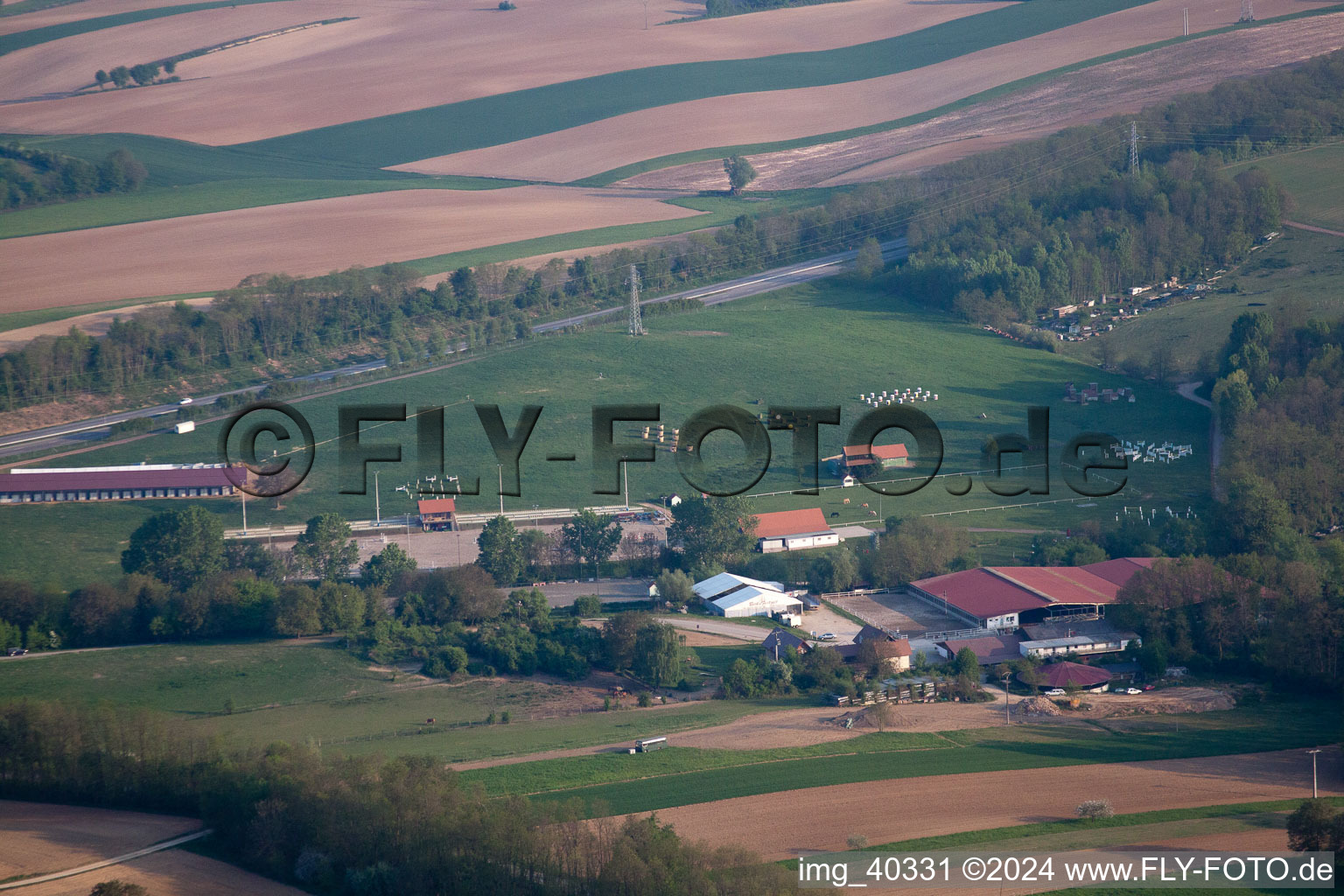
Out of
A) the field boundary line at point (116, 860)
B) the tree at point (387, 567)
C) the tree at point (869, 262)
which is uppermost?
the tree at point (869, 262)

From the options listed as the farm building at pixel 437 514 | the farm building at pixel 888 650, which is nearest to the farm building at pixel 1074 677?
the farm building at pixel 888 650

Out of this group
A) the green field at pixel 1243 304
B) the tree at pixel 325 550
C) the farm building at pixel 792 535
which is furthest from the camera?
the green field at pixel 1243 304

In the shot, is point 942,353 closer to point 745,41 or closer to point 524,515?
point 524,515

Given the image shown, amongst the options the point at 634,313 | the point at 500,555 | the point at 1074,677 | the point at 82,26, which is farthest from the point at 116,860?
the point at 82,26

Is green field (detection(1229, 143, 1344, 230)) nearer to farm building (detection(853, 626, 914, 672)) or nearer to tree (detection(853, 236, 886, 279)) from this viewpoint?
tree (detection(853, 236, 886, 279))

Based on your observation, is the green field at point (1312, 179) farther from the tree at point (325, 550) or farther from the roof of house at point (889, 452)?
the tree at point (325, 550)

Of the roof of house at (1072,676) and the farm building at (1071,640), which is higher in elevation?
the farm building at (1071,640)

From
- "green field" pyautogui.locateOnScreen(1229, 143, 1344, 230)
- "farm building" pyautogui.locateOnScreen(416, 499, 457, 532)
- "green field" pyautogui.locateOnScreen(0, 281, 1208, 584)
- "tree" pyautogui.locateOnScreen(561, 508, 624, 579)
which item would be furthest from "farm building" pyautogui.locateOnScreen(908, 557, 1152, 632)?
"green field" pyautogui.locateOnScreen(1229, 143, 1344, 230)
